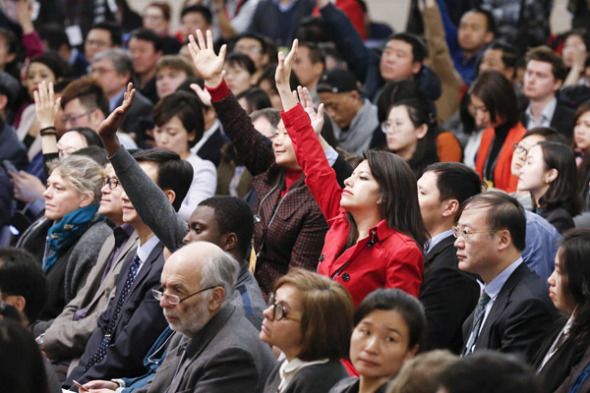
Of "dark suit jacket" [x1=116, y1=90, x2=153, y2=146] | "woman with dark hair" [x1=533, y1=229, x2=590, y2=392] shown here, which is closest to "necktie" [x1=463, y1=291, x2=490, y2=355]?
"woman with dark hair" [x1=533, y1=229, x2=590, y2=392]

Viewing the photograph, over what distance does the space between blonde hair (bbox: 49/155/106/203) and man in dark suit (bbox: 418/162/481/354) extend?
1.89m

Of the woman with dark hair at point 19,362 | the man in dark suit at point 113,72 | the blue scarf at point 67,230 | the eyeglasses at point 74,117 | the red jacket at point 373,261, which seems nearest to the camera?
the woman with dark hair at point 19,362

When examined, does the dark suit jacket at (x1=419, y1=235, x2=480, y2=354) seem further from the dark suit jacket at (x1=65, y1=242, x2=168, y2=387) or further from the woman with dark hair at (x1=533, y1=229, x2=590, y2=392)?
the dark suit jacket at (x1=65, y1=242, x2=168, y2=387)

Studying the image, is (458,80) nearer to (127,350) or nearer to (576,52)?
(576,52)

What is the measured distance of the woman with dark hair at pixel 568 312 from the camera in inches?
146

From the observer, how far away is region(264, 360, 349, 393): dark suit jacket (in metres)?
3.45

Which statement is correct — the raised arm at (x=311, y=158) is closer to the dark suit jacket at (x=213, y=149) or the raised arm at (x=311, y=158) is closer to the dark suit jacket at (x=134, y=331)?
the dark suit jacket at (x=134, y=331)

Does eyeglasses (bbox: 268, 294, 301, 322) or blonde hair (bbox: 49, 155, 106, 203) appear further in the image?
blonde hair (bbox: 49, 155, 106, 203)

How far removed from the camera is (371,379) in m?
3.28

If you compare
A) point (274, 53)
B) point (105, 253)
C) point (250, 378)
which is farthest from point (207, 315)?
point (274, 53)

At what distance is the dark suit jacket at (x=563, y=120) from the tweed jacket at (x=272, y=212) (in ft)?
8.06

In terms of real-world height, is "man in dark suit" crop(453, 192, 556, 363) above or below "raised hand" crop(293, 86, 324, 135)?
below

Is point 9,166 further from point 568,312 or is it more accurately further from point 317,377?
point 568,312

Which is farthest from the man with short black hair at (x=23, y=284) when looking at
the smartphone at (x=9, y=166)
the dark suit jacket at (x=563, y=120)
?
the dark suit jacket at (x=563, y=120)
